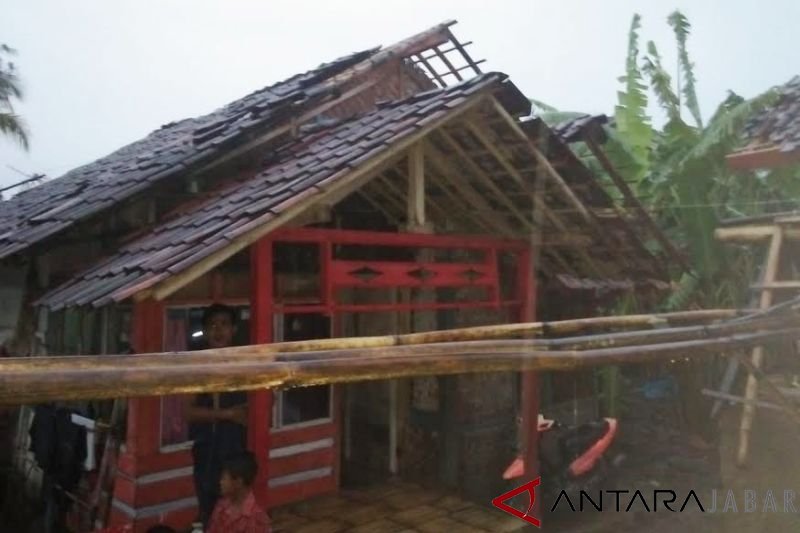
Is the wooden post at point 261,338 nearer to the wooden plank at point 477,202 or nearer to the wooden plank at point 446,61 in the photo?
the wooden plank at point 477,202

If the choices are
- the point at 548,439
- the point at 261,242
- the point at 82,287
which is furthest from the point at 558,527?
the point at 82,287

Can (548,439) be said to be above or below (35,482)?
above

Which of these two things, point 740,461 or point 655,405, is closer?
point 740,461

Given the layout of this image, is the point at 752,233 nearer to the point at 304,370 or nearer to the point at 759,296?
the point at 759,296

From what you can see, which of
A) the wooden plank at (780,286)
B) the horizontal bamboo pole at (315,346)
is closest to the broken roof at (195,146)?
the horizontal bamboo pole at (315,346)

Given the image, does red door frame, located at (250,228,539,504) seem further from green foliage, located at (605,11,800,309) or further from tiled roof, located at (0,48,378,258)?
green foliage, located at (605,11,800,309)

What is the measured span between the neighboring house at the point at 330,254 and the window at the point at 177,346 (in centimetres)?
2

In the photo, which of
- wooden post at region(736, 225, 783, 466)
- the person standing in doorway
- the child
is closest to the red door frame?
the child

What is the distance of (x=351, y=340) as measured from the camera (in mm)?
3072

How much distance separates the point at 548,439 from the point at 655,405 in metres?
5.87

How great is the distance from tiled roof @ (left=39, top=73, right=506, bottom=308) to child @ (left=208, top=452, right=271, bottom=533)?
1.42 metres

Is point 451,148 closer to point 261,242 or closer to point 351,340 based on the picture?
point 261,242

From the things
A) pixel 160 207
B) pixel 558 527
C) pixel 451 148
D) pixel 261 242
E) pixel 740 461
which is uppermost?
pixel 451 148

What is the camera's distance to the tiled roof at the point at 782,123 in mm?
8430
